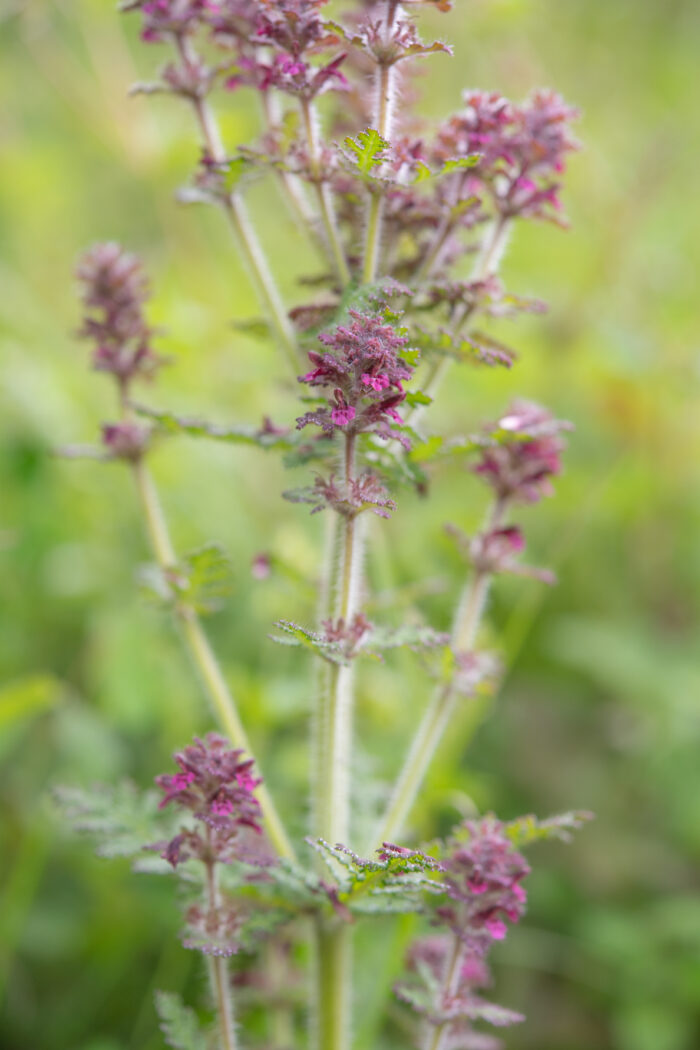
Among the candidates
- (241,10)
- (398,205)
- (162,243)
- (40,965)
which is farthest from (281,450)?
(162,243)

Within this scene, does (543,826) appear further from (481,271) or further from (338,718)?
(481,271)

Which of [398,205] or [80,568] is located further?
[80,568]

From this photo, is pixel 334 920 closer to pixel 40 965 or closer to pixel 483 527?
pixel 483 527

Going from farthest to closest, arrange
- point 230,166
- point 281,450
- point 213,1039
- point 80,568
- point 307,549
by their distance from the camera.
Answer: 1. point 80,568
2. point 307,549
3. point 213,1039
4. point 281,450
5. point 230,166

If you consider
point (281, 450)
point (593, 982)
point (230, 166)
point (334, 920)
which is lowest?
point (334, 920)

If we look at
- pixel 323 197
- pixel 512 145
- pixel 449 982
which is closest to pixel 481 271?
pixel 512 145

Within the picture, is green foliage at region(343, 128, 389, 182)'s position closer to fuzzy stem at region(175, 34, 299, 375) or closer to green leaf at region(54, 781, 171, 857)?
fuzzy stem at region(175, 34, 299, 375)

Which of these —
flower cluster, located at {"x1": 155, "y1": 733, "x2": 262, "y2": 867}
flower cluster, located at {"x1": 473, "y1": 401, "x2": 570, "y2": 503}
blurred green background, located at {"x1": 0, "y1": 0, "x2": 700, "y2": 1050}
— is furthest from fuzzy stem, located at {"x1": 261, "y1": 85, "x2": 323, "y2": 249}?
flower cluster, located at {"x1": 155, "y1": 733, "x2": 262, "y2": 867}
